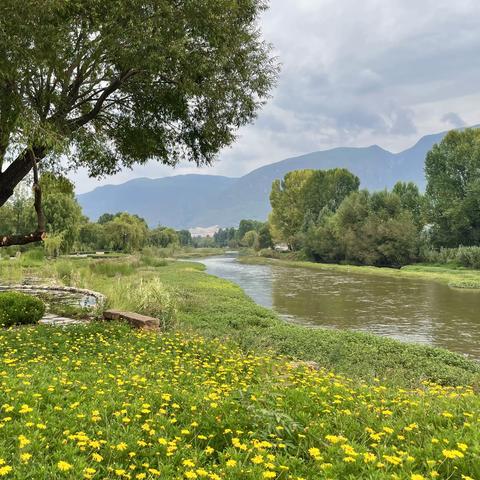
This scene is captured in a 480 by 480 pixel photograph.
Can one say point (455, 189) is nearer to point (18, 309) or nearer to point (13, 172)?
point (18, 309)

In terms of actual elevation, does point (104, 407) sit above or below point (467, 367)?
above

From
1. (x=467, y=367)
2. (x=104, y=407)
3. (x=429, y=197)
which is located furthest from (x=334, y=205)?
(x=104, y=407)

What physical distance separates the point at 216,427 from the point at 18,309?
9.92m

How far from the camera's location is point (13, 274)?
26.3 metres

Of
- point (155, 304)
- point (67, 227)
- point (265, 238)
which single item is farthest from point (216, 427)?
point (265, 238)

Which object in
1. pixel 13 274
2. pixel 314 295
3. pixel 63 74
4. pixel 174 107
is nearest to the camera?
pixel 63 74

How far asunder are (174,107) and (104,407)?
28.8 ft

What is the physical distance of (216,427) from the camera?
5.09m

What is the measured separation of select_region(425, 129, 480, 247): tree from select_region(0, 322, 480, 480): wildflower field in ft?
200

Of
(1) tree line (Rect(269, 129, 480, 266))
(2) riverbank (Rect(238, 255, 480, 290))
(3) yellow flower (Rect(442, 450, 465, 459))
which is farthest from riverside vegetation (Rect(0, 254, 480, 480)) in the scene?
(1) tree line (Rect(269, 129, 480, 266))

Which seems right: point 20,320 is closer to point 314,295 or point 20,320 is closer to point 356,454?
point 356,454

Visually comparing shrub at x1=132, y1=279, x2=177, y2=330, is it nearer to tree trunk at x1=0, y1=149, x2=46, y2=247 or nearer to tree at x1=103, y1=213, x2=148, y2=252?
tree trunk at x1=0, y1=149, x2=46, y2=247

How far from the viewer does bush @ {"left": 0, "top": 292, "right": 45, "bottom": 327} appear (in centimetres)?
1283

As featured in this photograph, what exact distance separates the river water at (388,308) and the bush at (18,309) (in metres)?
13.9
